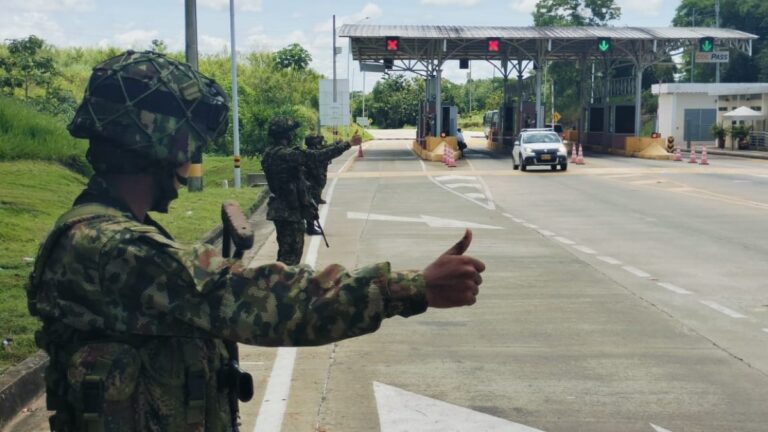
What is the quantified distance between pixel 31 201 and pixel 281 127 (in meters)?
7.02

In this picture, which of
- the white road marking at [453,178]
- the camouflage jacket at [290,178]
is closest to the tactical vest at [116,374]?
the camouflage jacket at [290,178]

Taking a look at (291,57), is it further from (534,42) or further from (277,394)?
(277,394)

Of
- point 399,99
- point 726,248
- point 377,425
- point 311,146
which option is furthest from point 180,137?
point 399,99

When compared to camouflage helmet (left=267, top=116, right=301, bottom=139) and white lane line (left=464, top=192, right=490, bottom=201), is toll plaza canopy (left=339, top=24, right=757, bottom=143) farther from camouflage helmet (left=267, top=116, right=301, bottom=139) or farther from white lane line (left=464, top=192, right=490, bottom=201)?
camouflage helmet (left=267, top=116, right=301, bottom=139)

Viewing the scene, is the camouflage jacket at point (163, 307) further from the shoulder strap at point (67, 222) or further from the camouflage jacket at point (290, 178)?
the camouflage jacket at point (290, 178)

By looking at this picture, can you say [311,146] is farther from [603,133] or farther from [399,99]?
[399,99]

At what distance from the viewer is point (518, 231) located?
1534cm

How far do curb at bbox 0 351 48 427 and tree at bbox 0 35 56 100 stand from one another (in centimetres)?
2929

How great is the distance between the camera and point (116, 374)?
218 centimetres

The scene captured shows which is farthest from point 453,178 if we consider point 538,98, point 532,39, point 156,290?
point 156,290

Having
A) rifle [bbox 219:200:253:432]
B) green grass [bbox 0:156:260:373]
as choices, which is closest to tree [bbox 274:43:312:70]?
green grass [bbox 0:156:260:373]

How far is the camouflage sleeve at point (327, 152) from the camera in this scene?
917 centimetres

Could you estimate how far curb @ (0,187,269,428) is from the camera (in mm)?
5445

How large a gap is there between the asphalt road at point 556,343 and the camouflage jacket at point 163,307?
10.5ft
